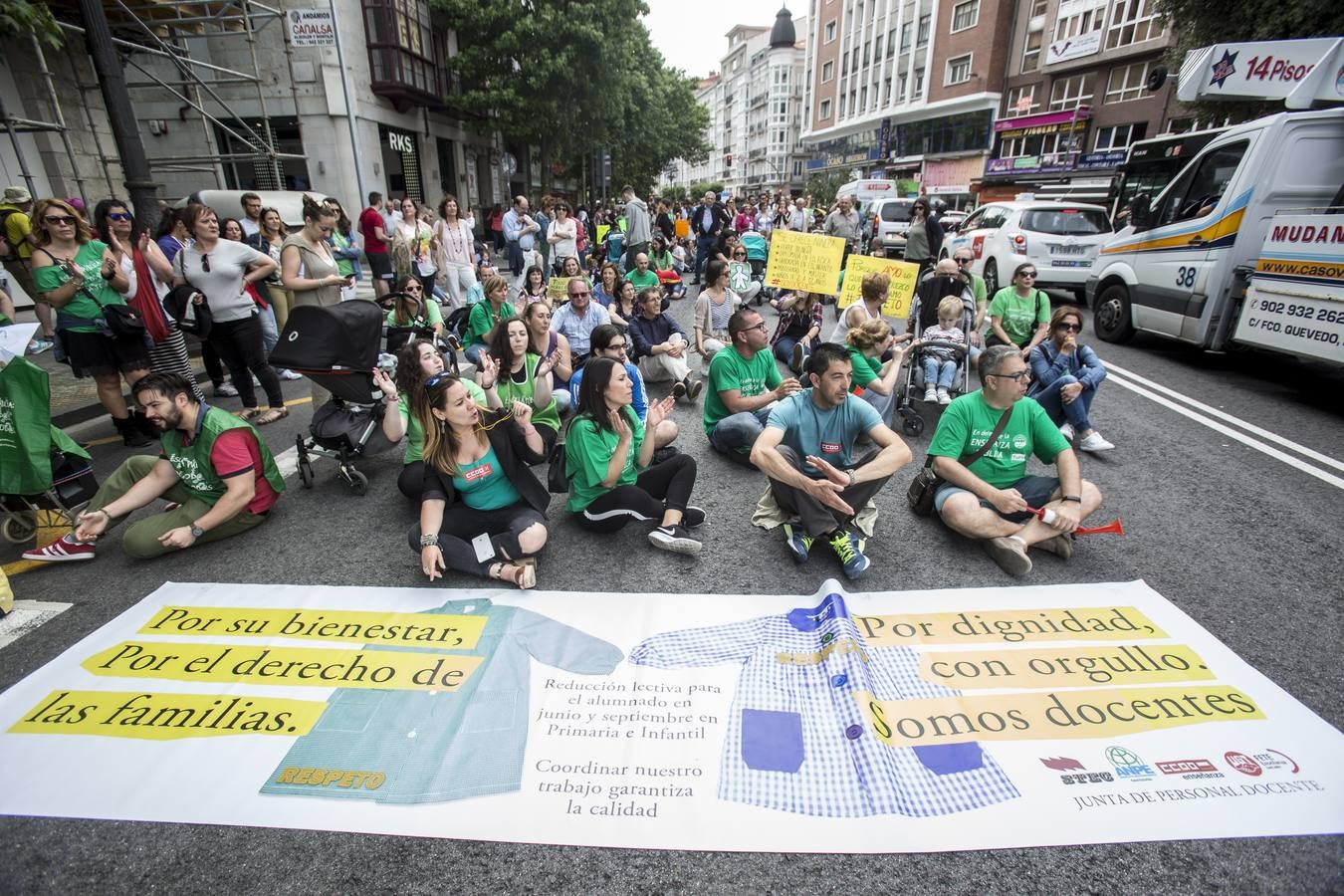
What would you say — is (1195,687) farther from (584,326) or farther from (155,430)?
(155,430)

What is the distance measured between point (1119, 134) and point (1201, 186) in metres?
30.4

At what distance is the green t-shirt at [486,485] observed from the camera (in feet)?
11.3

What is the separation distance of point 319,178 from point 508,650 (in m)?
19.5

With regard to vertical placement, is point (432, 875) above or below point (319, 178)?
below

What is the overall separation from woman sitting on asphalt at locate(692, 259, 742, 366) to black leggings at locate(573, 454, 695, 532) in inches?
142

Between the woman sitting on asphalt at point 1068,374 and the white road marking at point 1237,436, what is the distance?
1.29 m

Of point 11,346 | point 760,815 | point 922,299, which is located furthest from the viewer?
point 922,299

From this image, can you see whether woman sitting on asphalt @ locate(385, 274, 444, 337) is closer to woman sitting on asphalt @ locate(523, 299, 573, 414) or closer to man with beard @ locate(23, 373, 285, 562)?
woman sitting on asphalt @ locate(523, 299, 573, 414)

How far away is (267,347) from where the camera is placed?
726cm

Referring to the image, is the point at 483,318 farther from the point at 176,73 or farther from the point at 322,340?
the point at 176,73

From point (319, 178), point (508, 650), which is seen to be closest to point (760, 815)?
point (508, 650)

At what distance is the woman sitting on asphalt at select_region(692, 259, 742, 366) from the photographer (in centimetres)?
739

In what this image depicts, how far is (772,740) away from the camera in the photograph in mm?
2346

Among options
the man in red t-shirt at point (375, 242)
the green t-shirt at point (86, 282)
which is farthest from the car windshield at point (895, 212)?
the green t-shirt at point (86, 282)
